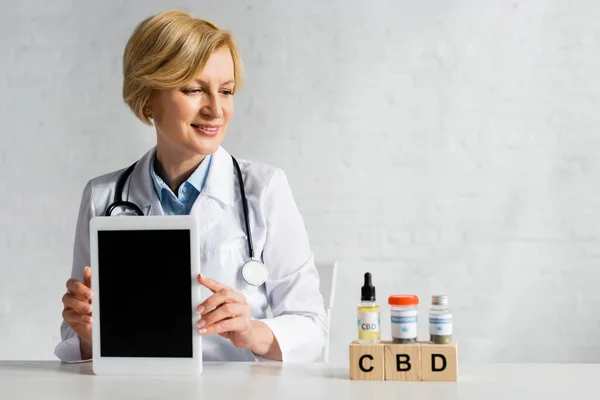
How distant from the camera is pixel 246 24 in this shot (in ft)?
10.6

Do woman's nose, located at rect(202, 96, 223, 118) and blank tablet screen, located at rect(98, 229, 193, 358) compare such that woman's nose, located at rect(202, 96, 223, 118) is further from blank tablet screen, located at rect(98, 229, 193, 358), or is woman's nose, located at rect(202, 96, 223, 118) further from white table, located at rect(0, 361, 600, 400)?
white table, located at rect(0, 361, 600, 400)

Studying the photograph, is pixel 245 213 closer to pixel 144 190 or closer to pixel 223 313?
pixel 144 190

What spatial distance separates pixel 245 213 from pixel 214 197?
79mm

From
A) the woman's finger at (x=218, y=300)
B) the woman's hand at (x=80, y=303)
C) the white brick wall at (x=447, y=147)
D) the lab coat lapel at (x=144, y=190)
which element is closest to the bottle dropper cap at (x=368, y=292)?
the woman's finger at (x=218, y=300)

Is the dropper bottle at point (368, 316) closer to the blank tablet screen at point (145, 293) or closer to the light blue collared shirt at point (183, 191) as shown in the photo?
the blank tablet screen at point (145, 293)

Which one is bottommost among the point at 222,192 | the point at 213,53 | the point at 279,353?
the point at 279,353

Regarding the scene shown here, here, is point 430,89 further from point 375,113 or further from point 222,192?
point 222,192

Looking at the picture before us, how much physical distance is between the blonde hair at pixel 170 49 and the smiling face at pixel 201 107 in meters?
0.02

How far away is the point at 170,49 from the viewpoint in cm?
159

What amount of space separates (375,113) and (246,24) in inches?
25.9

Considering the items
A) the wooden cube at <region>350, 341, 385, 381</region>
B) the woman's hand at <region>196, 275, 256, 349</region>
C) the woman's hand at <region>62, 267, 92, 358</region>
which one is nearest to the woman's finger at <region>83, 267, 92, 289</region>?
the woman's hand at <region>62, 267, 92, 358</region>

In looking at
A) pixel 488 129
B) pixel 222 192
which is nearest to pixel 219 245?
pixel 222 192

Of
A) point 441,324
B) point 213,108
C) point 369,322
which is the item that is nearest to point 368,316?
point 369,322

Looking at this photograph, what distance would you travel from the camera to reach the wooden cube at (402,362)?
125 centimetres
